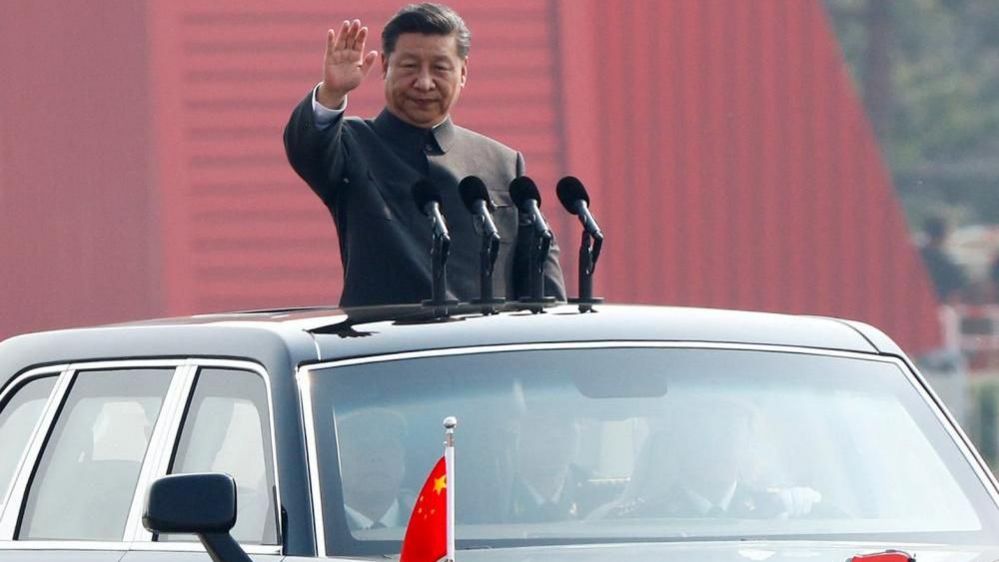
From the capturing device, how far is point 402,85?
5.39 m

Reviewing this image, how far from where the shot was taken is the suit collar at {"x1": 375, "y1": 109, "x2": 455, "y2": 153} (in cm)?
531

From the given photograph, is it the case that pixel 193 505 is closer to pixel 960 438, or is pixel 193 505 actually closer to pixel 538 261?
pixel 960 438

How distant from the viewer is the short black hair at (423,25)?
5.41 metres

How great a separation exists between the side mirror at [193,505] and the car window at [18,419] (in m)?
1.06

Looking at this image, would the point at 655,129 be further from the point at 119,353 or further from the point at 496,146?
the point at 119,353

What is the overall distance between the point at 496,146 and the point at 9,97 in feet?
40.7

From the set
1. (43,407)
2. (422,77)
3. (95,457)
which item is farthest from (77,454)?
(422,77)

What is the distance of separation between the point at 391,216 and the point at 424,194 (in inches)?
16.2

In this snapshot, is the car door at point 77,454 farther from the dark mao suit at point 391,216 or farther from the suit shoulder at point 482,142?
the suit shoulder at point 482,142

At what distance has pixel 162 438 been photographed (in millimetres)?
3855

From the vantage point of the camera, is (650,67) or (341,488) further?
(650,67)

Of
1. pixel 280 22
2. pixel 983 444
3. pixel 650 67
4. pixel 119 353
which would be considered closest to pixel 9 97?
pixel 280 22

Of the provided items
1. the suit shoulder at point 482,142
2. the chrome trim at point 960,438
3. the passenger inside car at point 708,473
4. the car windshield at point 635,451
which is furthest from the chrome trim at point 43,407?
the chrome trim at point 960,438

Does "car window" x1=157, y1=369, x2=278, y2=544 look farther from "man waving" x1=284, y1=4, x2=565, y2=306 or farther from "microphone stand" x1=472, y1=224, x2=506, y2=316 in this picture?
"man waving" x1=284, y1=4, x2=565, y2=306
